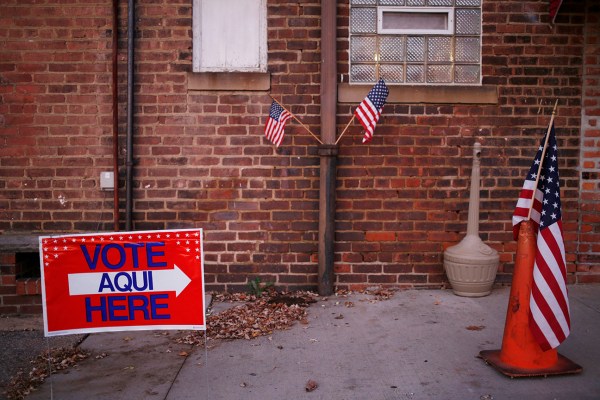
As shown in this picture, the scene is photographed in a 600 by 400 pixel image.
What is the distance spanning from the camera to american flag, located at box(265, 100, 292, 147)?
5.19 metres

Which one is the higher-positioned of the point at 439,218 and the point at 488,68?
the point at 488,68

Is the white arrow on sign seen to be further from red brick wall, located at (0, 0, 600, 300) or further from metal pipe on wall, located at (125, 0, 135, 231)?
red brick wall, located at (0, 0, 600, 300)

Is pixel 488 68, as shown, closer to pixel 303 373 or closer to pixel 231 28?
pixel 231 28

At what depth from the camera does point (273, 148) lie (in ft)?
18.2

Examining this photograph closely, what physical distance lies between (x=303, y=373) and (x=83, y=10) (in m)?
4.29

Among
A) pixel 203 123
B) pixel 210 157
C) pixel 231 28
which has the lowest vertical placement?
pixel 210 157

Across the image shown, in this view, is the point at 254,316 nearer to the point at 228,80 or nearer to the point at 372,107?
the point at 372,107

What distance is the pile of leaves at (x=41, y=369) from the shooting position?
11.5 feet

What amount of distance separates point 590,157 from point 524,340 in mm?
2912

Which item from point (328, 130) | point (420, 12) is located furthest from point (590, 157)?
point (328, 130)

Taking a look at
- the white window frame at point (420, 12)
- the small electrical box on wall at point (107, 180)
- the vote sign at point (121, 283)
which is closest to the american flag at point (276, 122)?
the white window frame at point (420, 12)

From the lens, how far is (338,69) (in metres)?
5.54

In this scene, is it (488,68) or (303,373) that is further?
(488,68)

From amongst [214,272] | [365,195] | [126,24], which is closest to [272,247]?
[214,272]
